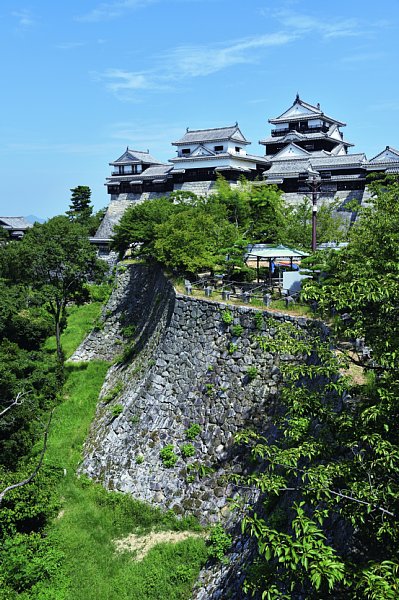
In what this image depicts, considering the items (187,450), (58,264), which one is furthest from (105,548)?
(58,264)

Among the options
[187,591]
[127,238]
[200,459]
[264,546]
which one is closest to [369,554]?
[264,546]

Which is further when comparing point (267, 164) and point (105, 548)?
point (267, 164)

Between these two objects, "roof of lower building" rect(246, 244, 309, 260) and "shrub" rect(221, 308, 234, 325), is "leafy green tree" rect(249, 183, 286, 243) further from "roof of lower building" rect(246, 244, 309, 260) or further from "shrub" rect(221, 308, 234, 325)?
"shrub" rect(221, 308, 234, 325)

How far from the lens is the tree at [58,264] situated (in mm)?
28234

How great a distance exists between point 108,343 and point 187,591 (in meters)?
18.8

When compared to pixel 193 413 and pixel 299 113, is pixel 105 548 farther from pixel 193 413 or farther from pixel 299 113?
pixel 299 113

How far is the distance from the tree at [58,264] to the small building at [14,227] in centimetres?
3452

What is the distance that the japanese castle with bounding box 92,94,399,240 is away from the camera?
146 feet

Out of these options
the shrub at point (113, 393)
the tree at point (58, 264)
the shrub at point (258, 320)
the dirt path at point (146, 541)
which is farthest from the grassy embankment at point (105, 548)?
the tree at point (58, 264)

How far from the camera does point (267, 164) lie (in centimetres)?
5181

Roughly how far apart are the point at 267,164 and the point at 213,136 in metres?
5.97

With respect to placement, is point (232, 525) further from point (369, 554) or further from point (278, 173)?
point (278, 173)

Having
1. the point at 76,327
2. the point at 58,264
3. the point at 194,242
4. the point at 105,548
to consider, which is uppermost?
the point at 194,242

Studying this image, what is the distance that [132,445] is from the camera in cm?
2005
